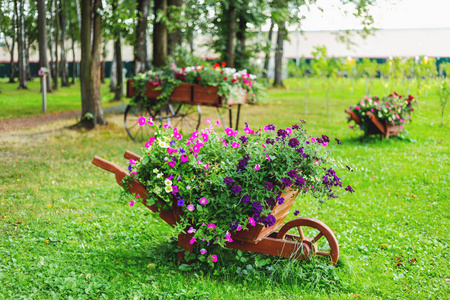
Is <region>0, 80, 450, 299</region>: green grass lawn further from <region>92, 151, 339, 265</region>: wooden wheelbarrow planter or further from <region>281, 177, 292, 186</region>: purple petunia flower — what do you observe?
<region>281, 177, 292, 186</region>: purple petunia flower

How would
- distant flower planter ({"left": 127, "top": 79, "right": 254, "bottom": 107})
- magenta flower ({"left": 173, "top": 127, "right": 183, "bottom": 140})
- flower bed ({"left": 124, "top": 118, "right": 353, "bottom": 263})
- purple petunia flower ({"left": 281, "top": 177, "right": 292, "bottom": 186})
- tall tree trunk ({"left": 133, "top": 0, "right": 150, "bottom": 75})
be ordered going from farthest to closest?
tall tree trunk ({"left": 133, "top": 0, "right": 150, "bottom": 75}) → distant flower planter ({"left": 127, "top": 79, "right": 254, "bottom": 107}) → magenta flower ({"left": 173, "top": 127, "right": 183, "bottom": 140}) → flower bed ({"left": 124, "top": 118, "right": 353, "bottom": 263}) → purple petunia flower ({"left": 281, "top": 177, "right": 292, "bottom": 186})

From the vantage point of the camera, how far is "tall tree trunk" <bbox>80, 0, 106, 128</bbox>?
1030 centimetres

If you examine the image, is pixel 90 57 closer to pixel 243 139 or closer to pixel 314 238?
pixel 243 139

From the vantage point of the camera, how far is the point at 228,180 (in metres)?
3.42

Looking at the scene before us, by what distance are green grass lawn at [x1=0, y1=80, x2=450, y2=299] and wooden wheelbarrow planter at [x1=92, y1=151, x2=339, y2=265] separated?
0.37 ft

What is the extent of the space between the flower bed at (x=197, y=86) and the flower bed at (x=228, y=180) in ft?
15.8

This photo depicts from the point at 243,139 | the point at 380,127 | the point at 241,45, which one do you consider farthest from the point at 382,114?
the point at 241,45

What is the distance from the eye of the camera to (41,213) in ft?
16.3

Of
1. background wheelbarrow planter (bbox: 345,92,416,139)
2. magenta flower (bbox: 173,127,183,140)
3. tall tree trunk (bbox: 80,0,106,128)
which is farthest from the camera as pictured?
tall tree trunk (bbox: 80,0,106,128)

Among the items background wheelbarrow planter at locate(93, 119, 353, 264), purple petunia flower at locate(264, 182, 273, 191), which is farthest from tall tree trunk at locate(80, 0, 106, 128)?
purple petunia flower at locate(264, 182, 273, 191)

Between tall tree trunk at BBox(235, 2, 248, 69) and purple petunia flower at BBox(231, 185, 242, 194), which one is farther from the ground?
tall tree trunk at BBox(235, 2, 248, 69)

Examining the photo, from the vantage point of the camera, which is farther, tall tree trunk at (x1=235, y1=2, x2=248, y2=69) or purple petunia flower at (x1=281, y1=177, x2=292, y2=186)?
tall tree trunk at (x1=235, y1=2, x2=248, y2=69)

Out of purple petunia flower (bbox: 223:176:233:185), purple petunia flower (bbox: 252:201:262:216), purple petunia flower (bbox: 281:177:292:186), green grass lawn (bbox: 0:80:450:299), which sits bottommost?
green grass lawn (bbox: 0:80:450:299)

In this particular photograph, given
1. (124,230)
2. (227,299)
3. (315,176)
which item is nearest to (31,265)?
(124,230)
